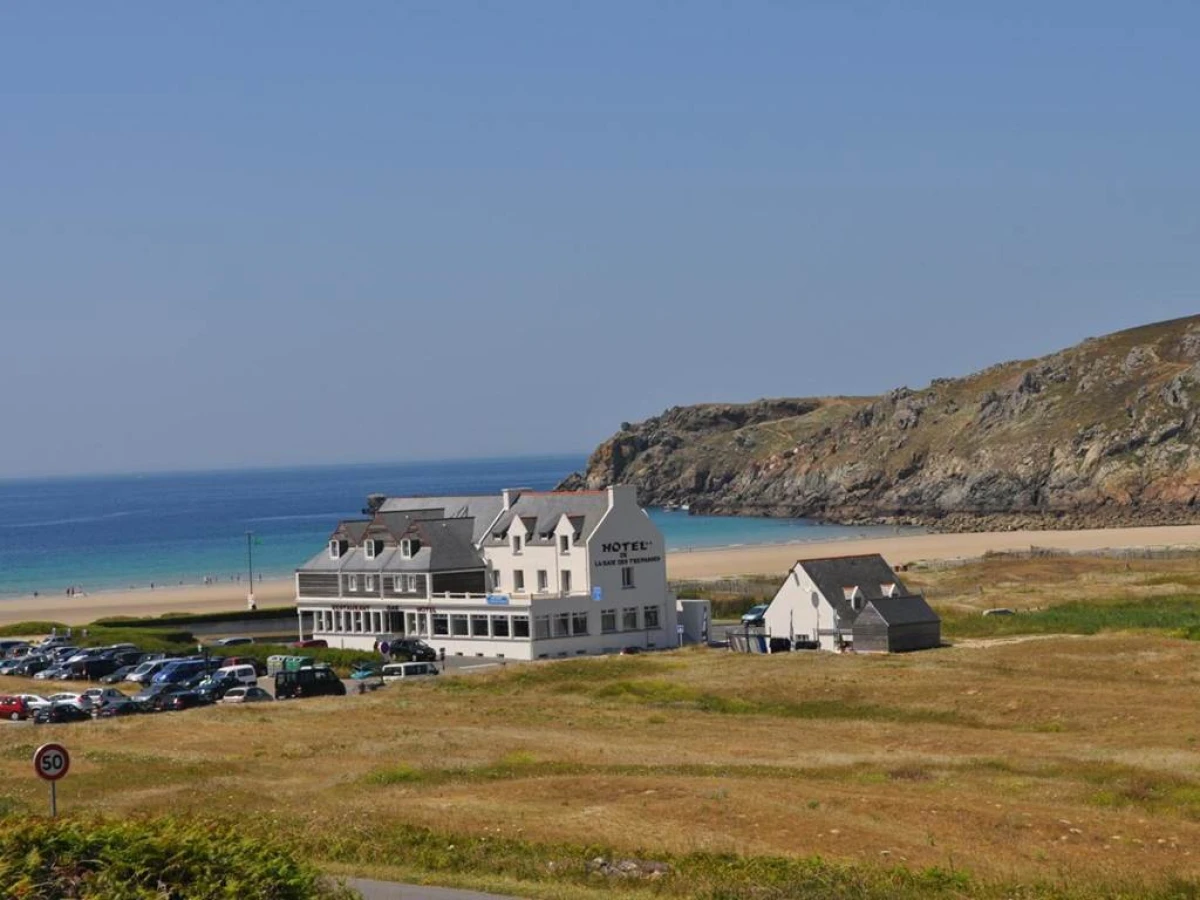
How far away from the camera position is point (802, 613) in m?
79.2

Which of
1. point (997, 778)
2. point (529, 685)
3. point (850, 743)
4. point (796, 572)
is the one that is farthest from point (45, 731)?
point (796, 572)

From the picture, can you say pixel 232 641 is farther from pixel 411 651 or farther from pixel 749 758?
pixel 749 758

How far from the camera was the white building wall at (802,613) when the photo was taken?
77875mm

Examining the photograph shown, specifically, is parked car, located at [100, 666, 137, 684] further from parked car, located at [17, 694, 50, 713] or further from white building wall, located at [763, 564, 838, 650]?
white building wall, located at [763, 564, 838, 650]

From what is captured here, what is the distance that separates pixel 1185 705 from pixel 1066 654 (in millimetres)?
13345

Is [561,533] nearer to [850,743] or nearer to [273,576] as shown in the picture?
[850,743]

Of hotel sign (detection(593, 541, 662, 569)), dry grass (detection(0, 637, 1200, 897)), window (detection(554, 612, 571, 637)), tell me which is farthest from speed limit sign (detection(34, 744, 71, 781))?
hotel sign (detection(593, 541, 662, 569))

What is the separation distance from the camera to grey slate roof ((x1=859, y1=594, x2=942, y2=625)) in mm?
74750

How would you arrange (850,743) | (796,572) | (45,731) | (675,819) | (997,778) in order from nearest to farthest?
(675,819)
(997,778)
(850,743)
(45,731)
(796,572)

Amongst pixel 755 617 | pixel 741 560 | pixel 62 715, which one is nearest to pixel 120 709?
pixel 62 715

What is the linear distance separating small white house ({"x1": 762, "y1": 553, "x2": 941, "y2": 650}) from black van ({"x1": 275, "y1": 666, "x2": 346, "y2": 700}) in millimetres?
23297

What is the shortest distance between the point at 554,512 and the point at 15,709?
29460 mm

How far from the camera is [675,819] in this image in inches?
1359

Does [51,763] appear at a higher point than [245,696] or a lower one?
higher
